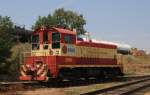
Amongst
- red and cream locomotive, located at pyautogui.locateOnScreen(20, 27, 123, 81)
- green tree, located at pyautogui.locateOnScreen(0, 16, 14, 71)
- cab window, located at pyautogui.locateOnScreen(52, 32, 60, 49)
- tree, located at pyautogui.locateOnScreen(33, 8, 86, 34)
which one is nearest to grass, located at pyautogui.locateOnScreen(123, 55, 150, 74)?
tree, located at pyautogui.locateOnScreen(33, 8, 86, 34)

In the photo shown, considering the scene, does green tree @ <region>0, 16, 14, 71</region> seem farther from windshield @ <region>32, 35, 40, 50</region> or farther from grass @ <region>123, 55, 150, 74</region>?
grass @ <region>123, 55, 150, 74</region>

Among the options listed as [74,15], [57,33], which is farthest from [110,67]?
[74,15]

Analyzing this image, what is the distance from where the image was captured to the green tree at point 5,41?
29.2m

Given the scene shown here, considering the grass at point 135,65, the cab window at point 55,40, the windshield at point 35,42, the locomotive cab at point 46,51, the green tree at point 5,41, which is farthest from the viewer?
the grass at point 135,65

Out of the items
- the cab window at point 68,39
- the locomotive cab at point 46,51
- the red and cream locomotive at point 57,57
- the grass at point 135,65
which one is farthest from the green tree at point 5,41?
the grass at point 135,65

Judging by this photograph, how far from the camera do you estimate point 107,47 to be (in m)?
29.2

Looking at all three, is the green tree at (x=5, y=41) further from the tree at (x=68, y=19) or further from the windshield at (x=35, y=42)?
the tree at (x=68, y=19)

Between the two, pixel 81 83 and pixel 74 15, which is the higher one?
pixel 74 15

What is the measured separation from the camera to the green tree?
29.2m

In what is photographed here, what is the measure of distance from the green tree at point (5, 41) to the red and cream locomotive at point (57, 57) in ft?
16.3

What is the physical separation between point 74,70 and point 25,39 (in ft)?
70.8

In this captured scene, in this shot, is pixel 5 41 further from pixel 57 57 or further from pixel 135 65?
pixel 135 65

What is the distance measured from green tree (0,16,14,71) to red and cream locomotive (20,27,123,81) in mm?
4975

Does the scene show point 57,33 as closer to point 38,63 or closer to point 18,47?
point 38,63
